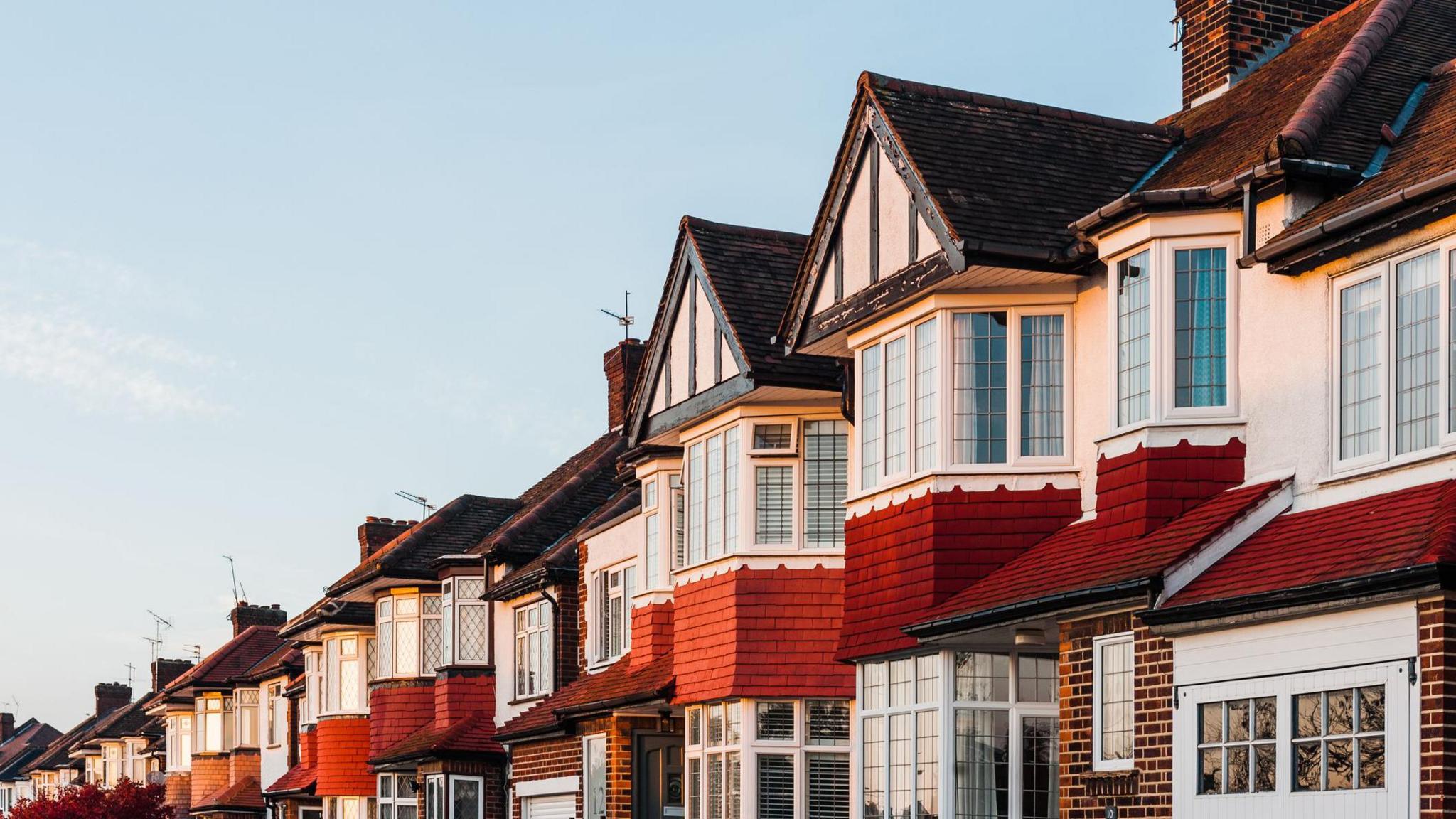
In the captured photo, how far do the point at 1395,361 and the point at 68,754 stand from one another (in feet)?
247

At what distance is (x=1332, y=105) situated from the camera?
18.1 m

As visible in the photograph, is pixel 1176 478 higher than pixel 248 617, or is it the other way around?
pixel 1176 478

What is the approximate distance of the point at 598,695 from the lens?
2912cm

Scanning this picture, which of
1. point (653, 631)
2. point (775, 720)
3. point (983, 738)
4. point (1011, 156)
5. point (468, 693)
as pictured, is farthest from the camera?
point (468, 693)

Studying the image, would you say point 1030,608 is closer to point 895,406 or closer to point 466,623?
point 895,406

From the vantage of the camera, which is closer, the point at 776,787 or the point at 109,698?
the point at 776,787

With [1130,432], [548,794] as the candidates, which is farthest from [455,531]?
[1130,432]

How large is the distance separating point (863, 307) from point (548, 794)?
14.0m

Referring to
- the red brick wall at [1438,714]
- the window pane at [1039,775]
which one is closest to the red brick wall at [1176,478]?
the window pane at [1039,775]

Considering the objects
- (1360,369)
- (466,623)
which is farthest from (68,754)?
(1360,369)

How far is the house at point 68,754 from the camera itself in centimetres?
8462

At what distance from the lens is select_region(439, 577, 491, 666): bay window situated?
122 ft

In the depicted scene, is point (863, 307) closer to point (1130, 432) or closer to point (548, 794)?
point (1130, 432)

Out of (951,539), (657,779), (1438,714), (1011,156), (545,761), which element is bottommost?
(545,761)
